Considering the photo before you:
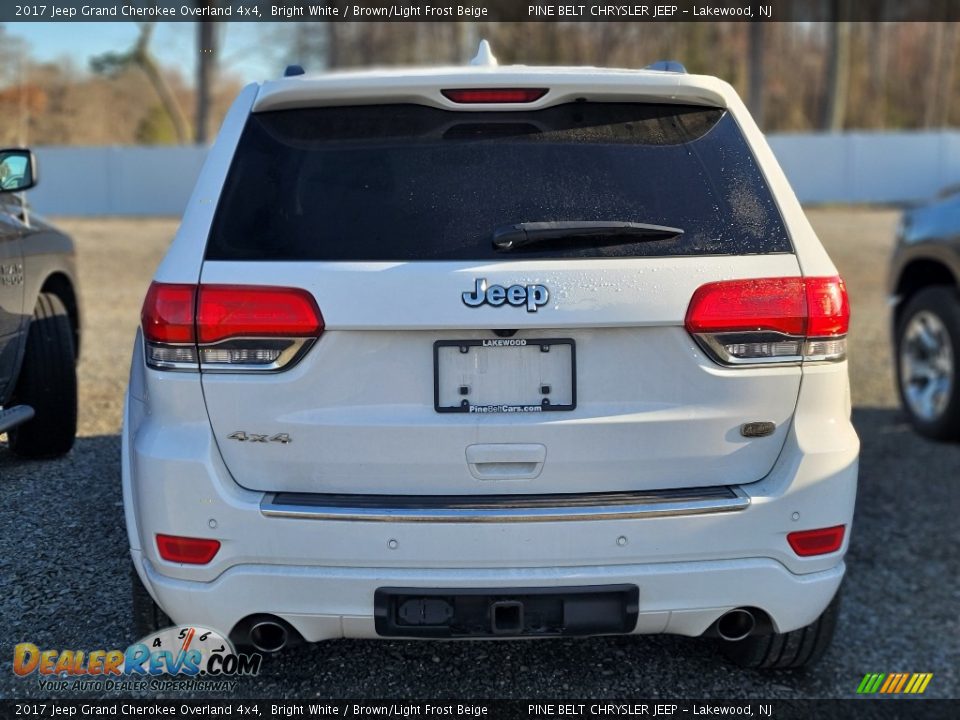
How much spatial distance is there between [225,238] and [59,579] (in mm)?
1730

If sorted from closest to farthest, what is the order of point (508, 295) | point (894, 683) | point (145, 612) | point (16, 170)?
point (508, 295), point (145, 612), point (894, 683), point (16, 170)

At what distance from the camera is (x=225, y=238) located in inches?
101

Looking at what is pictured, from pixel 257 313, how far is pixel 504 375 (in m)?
0.69

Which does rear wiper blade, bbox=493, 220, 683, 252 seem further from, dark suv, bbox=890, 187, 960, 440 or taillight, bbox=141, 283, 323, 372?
dark suv, bbox=890, 187, 960, 440

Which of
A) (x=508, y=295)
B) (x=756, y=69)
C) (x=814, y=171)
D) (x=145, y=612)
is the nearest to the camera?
(x=508, y=295)

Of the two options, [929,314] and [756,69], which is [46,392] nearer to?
[929,314]

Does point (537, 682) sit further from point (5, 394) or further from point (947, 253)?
point (947, 253)

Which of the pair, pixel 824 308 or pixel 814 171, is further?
pixel 814 171

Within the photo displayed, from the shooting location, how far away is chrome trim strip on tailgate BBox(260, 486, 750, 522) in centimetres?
249

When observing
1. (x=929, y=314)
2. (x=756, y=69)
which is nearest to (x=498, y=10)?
(x=756, y=69)

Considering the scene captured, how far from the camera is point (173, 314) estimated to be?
2.51 m

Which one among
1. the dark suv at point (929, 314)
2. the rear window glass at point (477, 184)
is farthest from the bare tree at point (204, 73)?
the rear window glass at point (477, 184)

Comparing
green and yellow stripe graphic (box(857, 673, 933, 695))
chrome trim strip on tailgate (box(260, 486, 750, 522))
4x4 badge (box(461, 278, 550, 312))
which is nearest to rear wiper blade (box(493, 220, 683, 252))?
4x4 badge (box(461, 278, 550, 312))

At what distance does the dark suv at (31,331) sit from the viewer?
157 inches
